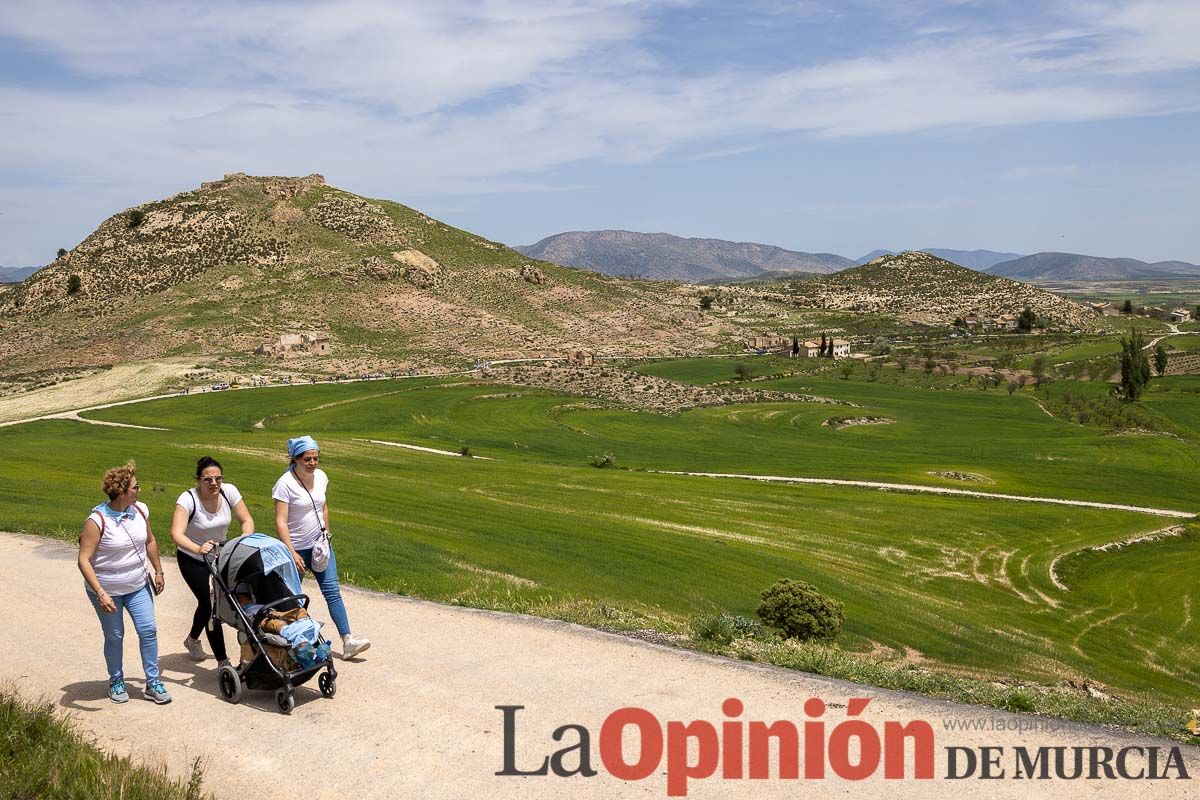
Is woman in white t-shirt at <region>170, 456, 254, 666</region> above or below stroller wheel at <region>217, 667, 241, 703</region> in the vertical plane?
above

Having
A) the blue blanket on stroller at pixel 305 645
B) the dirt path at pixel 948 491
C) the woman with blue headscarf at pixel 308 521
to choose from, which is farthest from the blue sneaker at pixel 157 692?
the dirt path at pixel 948 491

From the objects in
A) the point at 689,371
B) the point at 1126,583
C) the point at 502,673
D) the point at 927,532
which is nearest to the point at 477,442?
the point at 927,532

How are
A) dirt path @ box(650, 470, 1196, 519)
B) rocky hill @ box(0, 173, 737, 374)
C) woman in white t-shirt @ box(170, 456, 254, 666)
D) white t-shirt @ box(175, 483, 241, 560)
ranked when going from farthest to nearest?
1. rocky hill @ box(0, 173, 737, 374)
2. dirt path @ box(650, 470, 1196, 519)
3. white t-shirt @ box(175, 483, 241, 560)
4. woman in white t-shirt @ box(170, 456, 254, 666)

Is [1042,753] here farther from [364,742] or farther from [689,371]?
[689,371]

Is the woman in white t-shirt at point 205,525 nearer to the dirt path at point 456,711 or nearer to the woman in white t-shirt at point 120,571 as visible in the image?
the woman in white t-shirt at point 120,571

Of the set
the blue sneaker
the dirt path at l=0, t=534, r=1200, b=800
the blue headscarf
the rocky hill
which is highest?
the rocky hill

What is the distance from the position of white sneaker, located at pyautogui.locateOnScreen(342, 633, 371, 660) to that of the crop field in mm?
4172

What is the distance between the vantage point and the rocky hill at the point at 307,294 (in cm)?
13412

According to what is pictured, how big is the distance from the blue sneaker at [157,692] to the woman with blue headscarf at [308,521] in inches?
94.6

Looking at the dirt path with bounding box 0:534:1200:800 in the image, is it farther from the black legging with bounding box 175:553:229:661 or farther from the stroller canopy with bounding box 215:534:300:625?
the stroller canopy with bounding box 215:534:300:625

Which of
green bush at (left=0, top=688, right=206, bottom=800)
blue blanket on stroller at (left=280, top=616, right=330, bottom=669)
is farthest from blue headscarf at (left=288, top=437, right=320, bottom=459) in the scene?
green bush at (left=0, top=688, right=206, bottom=800)

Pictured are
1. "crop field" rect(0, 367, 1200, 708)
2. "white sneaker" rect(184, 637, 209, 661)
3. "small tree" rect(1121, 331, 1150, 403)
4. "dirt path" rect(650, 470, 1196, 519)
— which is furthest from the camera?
"small tree" rect(1121, 331, 1150, 403)

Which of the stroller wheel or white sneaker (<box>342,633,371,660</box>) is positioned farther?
white sneaker (<box>342,633,371,660</box>)

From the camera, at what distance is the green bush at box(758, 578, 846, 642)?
20.3 m
